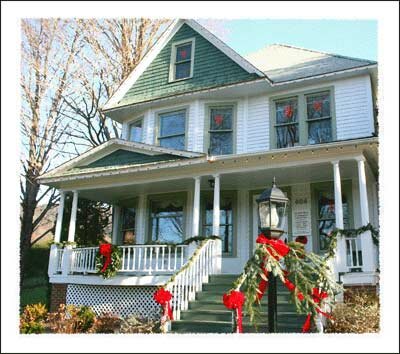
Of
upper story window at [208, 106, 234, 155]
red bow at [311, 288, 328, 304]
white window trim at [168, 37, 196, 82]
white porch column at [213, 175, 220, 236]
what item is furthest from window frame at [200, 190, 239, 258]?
red bow at [311, 288, 328, 304]

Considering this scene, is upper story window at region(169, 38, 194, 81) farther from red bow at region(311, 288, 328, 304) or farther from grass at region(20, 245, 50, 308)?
red bow at region(311, 288, 328, 304)

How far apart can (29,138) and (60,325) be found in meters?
9.38

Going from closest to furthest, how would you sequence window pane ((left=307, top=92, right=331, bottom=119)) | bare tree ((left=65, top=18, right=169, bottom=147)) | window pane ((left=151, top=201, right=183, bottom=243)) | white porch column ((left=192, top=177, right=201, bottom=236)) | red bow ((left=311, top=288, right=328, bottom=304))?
red bow ((left=311, top=288, right=328, bottom=304)) < white porch column ((left=192, top=177, right=201, bottom=236)) < window pane ((left=307, top=92, right=331, bottom=119)) < window pane ((left=151, top=201, right=183, bottom=243)) < bare tree ((left=65, top=18, right=169, bottom=147))

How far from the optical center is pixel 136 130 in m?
12.0

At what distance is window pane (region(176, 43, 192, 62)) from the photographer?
11633 millimetres

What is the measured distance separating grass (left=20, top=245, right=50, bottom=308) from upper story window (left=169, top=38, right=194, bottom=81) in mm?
6903

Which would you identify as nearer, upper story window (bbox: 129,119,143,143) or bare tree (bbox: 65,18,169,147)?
upper story window (bbox: 129,119,143,143)

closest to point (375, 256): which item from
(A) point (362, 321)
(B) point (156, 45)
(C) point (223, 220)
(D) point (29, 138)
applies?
(A) point (362, 321)

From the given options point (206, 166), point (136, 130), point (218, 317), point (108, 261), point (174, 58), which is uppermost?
point (174, 58)

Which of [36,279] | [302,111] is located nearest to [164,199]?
[302,111]

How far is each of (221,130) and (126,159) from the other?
2.49 m

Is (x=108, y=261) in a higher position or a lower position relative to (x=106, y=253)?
lower

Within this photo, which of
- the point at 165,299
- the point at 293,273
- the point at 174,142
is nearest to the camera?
the point at 293,273

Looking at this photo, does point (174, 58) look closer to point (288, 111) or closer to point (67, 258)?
point (288, 111)
